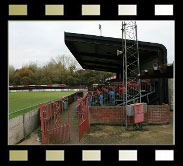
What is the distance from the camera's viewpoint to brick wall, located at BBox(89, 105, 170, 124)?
9273mm

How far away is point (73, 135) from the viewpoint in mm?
7676

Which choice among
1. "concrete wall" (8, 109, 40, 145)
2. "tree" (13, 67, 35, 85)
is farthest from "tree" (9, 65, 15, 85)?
"concrete wall" (8, 109, 40, 145)

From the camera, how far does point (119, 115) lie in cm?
927

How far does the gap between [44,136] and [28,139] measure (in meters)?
1.28

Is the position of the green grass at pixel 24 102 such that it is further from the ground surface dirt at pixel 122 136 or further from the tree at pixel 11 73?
the tree at pixel 11 73

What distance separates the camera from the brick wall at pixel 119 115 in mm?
9273

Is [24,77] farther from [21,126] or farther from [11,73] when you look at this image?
[21,126]

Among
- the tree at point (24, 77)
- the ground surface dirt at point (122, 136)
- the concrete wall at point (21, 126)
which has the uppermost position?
the tree at point (24, 77)

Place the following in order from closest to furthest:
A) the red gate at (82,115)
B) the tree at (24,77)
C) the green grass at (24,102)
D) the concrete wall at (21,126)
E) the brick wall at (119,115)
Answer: the concrete wall at (21,126), the red gate at (82,115), the brick wall at (119,115), the green grass at (24,102), the tree at (24,77)

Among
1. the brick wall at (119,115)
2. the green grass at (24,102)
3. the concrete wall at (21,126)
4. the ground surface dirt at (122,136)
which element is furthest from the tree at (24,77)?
the ground surface dirt at (122,136)

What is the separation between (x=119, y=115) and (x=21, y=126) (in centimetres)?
486

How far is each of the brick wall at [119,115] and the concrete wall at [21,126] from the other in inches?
119
